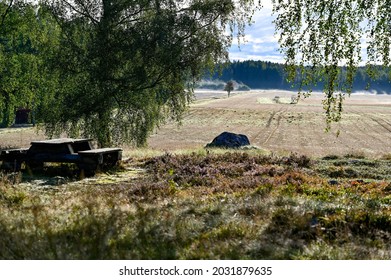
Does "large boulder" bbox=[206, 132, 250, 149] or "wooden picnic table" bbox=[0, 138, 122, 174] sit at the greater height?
"wooden picnic table" bbox=[0, 138, 122, 174]

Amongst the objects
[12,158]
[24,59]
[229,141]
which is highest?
[24,59]

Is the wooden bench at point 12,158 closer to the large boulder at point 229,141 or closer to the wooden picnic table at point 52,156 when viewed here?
the wooden picnic table at point 52,156

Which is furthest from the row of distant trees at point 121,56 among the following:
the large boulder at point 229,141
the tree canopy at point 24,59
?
the large boulder at point 229,141

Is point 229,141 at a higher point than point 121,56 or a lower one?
lower

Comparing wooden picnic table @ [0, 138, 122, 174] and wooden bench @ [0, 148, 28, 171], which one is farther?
wooden bench @ [0, 148, 28, 171]

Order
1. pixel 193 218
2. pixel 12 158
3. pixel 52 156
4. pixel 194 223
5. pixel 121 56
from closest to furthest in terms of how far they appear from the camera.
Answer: pixel 194 223, pixel 193 218, pixel 52 156, pixel 12 158, pixel 121 56

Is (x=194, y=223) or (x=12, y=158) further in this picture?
(x=12, y=158)

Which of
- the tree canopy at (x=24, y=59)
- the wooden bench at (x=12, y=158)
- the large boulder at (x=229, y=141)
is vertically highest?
the tree canopy at (x=24, y=59)

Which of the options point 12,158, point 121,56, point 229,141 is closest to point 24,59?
point 121,56

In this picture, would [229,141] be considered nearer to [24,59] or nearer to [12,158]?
[24,59]

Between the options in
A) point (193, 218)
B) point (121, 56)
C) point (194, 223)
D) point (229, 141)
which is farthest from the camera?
point (229, 141)

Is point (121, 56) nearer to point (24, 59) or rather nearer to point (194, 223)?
point (24, 59)

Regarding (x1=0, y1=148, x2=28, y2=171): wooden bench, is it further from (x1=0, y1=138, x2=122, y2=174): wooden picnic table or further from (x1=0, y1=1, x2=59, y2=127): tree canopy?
(x1=0, y1=1, x2=59, y2=127): tree canopy

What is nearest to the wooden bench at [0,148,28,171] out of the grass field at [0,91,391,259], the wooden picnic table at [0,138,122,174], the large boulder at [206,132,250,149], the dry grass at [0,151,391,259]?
the wooden picnic table at [0,138,122,174]
